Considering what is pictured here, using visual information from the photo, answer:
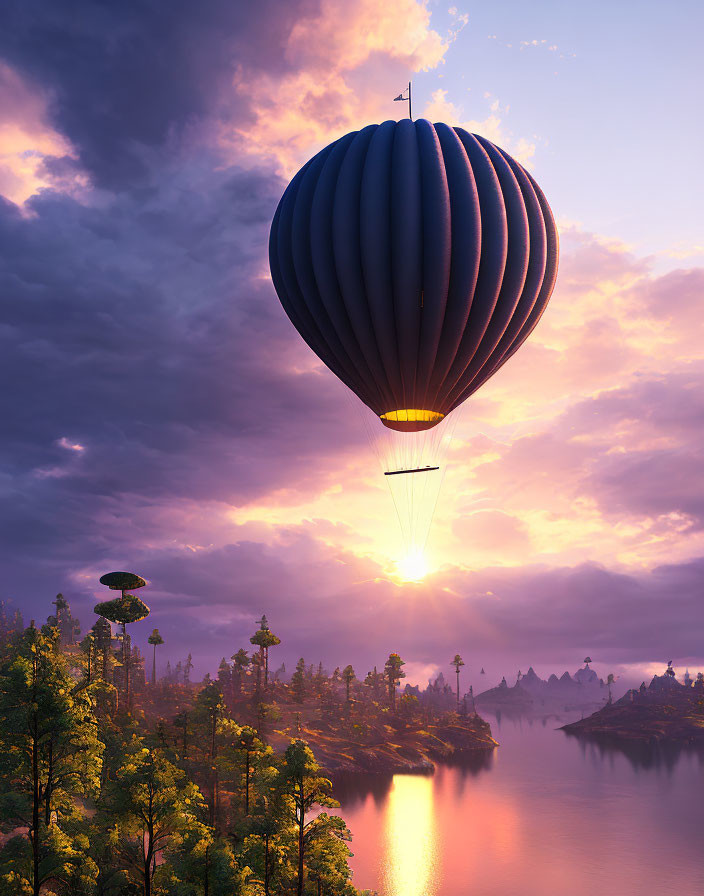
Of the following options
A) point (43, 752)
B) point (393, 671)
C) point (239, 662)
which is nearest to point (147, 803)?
point (43, 752)

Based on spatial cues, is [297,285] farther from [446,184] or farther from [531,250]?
[531,250]

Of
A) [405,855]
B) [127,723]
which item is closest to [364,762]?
[405,855]

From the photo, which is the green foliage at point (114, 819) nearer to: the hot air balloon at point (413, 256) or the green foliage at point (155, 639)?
the hot air balloon at point (413, 256)

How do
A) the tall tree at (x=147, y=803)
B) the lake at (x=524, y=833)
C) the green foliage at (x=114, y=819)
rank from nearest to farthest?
the green foliage at (x=114, y=819), the tall tree at (x=147, y=803), the lake at (x=524, y=833)

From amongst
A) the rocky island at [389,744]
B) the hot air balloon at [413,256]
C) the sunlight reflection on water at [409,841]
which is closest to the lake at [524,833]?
the sunlight reflection on water at [409,841]

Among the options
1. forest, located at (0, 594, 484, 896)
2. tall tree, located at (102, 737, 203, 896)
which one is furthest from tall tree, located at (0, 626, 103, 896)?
tall tree, located at (102, 737, 203, 896)

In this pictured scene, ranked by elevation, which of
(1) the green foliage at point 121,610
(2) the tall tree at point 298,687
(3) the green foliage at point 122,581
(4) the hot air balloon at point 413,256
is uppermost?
(4) the hot air balloon at point 413,256
